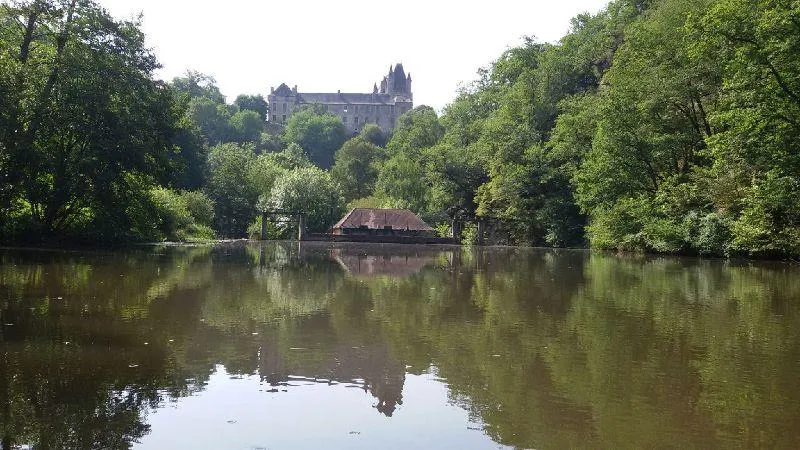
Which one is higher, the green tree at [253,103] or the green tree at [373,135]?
the green tree at [253,103]

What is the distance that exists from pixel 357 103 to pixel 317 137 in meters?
38.2

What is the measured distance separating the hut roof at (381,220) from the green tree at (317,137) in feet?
248

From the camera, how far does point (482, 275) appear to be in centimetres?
2216

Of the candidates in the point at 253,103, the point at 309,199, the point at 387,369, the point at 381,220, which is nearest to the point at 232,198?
the point at 309,199

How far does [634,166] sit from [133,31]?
92.7 feet

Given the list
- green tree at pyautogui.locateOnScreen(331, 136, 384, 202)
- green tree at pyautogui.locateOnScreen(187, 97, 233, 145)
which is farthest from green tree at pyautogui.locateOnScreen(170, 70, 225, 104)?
green tree at pyautogui.locateOnScreen(331, 136, 384, 202)

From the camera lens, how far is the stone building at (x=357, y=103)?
567 feet

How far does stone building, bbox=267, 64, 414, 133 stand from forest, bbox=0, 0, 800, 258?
107698 mm

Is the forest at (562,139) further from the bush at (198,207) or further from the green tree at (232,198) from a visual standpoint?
the green tree at (232,198)

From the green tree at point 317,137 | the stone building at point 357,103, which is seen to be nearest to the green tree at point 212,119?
the green tree at point 317,137

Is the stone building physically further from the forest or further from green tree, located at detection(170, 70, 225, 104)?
the forest

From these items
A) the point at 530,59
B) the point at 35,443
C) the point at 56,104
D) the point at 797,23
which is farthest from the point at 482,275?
the point at 530,59

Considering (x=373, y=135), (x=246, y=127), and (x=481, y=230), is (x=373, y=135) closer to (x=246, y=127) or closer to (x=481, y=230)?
(x=246, y=127)

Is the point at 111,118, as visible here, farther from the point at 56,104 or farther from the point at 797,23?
the point at 797,23
